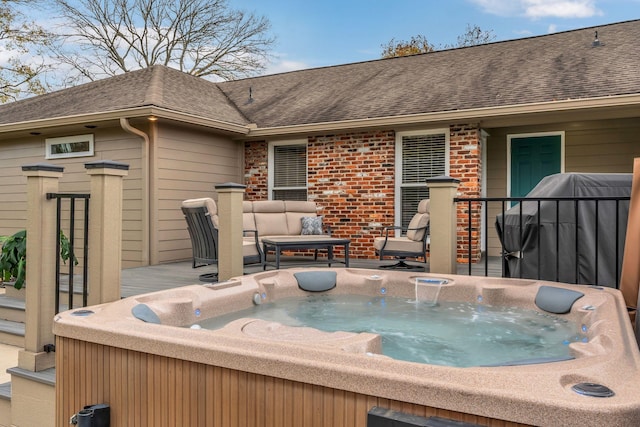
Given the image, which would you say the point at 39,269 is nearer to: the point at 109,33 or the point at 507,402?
the point at 507,402

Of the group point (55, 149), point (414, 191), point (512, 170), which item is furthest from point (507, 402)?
point (55, 149)

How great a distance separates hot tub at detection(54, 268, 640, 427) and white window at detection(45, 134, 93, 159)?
571 cm

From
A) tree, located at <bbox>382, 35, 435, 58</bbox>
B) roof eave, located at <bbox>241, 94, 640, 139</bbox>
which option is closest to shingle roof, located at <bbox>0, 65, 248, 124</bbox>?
roof eave, located at <bbox>241, 94, 640, 139</bbox>

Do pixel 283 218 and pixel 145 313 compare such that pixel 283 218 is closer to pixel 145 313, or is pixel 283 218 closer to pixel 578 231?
pixel 578 231

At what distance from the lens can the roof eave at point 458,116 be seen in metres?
5.69

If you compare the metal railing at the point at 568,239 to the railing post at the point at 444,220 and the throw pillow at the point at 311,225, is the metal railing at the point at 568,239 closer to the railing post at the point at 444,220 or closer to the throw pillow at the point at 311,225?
the railing post at the point at 444,220

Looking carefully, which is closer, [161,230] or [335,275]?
[335,275]

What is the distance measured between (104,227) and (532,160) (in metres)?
6.49

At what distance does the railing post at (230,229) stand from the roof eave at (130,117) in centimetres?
268

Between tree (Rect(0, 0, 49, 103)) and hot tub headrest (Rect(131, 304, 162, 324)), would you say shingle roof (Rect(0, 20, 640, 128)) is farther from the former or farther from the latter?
tree (Rect(0, 0, 49, 103))

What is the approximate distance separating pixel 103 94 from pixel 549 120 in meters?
6.98

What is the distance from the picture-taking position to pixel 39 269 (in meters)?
2.82

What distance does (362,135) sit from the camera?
24.3ft

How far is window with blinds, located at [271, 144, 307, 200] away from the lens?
7980 millimetres
